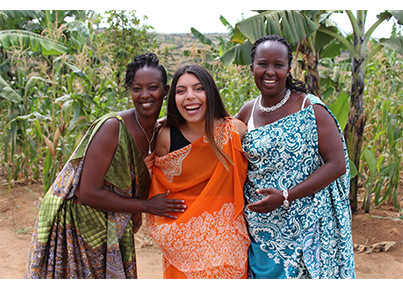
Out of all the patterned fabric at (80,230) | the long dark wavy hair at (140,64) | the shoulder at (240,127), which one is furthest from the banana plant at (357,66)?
the patterned fabric at (80,230)

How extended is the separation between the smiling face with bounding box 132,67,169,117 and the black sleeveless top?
169mm

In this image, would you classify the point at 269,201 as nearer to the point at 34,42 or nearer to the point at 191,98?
the point at 191,98

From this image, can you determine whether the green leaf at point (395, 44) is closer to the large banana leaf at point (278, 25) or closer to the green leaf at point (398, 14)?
the green leaf at point (398, 14)

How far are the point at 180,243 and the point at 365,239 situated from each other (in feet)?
7.86

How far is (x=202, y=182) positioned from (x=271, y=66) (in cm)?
71

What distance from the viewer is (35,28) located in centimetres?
673

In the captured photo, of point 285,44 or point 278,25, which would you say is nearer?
point 285,44

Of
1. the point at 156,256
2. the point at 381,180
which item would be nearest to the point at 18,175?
the point at 156,256

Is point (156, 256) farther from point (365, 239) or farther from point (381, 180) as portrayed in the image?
point (381, 180)

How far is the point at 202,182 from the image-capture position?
182cm

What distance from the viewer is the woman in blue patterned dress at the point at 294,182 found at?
1.69 m

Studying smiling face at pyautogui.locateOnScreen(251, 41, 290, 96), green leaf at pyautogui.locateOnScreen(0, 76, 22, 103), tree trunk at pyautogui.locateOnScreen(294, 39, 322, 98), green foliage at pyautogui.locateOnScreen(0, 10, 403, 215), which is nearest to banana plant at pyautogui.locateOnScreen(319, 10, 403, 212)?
green foliage at pyautogui.locateOnScreen(0, 10, 403, 215)

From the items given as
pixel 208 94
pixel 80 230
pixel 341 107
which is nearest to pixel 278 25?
pixel 341 107

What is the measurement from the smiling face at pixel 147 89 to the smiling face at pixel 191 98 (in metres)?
0.14
